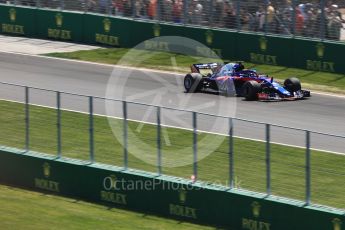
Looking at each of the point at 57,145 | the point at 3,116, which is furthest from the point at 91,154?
the point at 3,116

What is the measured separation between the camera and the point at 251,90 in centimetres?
2933

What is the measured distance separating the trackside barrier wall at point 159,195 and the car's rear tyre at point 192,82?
1030 cm

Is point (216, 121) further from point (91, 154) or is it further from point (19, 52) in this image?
point (19, 52)

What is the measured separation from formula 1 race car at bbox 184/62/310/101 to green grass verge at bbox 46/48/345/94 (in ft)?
6.67

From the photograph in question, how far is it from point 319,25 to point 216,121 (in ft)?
55.7

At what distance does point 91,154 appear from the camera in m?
19.8

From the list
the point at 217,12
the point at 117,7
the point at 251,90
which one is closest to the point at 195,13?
the point at 217,12

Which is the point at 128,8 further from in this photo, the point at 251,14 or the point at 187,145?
the point at 187,145

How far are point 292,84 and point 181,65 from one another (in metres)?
6.18

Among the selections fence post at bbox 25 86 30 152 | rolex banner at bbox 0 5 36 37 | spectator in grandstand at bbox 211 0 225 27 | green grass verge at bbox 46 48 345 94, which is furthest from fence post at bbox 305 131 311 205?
rolex banner at bbox 0 5 36 37

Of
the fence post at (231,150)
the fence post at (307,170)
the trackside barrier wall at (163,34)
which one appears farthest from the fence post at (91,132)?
the trackside barrier wall at (163,34)

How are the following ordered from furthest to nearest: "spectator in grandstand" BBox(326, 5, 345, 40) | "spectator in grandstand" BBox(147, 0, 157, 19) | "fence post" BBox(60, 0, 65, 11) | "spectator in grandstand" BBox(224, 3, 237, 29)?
"fence post" BBox(60, 0, 65, 11) < "spectator in grandstand" BBox(147, 0, 157, 19) < "spectator in grandstand" BBox(224, 3, 237, 29) < "spectator in grandstand" BBox(326, 5, 345, 40)

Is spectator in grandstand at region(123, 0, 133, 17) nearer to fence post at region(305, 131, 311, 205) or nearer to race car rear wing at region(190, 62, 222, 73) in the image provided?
race car rear wing at region(190, 62, 222, 73)

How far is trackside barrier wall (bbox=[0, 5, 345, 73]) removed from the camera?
1300 inches
